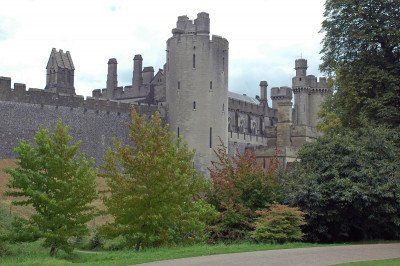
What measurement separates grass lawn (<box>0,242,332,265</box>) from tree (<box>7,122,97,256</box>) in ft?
2.06

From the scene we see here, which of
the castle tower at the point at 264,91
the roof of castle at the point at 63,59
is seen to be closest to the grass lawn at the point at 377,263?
the roof of castle at the point at 63,59

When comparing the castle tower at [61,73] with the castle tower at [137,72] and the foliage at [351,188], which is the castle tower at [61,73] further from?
the foliage at [351,188]

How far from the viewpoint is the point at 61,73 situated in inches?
2089

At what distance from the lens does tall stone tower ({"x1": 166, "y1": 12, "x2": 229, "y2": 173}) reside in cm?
4784

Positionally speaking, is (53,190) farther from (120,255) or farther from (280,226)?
(280,226)

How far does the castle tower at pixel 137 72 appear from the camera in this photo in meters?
59.4

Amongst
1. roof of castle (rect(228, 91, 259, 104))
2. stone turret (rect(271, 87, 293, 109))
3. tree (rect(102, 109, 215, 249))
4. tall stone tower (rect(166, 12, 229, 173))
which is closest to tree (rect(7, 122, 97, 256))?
tree (rect(102, 109, 215, 249))

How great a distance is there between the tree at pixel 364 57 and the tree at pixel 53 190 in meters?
10.9

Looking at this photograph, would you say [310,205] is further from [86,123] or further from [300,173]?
[86,123]

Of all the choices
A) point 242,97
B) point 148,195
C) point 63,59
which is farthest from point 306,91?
point 148,195

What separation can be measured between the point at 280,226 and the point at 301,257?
171 inches

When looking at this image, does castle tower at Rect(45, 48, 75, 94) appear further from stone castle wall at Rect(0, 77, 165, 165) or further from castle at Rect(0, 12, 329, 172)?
stone castle wall at Rect(0, 77, 165, 165)

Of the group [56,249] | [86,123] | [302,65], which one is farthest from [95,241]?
[302,65]

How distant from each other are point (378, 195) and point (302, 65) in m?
53.2
